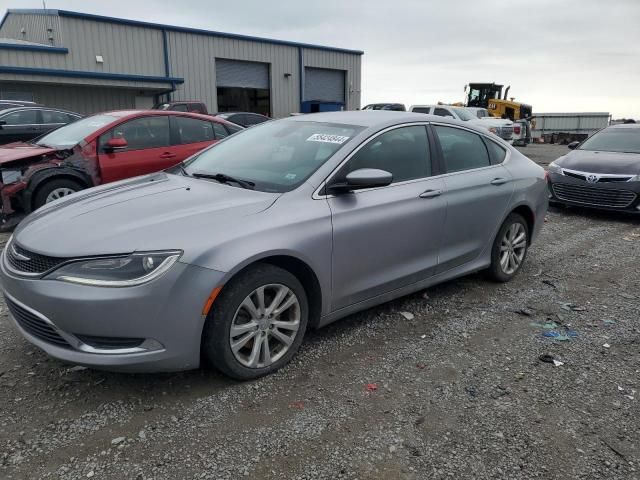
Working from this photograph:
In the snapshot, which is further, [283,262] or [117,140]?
[117,140]

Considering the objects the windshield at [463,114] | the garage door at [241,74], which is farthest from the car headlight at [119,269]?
the garage door at [241,74]

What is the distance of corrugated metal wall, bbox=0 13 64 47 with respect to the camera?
21.0 metres

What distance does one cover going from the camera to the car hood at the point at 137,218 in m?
2.70

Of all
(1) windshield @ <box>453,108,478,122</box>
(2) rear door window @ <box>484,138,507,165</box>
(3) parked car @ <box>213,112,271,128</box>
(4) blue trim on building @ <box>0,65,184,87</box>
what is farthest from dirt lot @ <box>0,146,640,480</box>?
(4) blue trim on building @ <box>0,65,184,87</box>

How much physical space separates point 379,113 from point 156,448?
300cm

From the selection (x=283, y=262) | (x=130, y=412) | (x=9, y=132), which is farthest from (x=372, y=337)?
(x=9, y=132)

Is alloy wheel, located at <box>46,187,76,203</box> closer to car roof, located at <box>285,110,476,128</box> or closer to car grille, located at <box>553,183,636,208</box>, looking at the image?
car roof, located at <box>285,110,476,128</box>

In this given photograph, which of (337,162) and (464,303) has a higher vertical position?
(337,162)

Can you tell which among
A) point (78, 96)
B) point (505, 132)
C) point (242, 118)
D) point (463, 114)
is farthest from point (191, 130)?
point (505, 132)

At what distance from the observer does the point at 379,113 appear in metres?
4.26

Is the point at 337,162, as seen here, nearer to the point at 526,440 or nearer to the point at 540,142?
the point at 526,440

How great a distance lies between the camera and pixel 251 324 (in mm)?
2992

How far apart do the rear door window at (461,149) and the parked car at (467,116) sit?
13.0 meters

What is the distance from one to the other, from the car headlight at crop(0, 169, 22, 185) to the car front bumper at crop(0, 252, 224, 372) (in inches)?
→ 173
